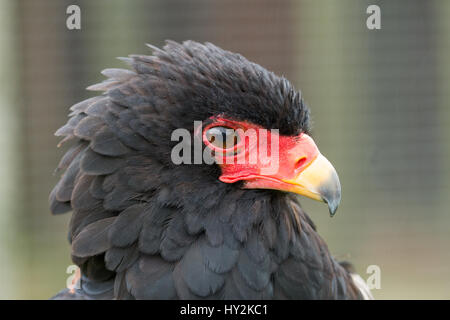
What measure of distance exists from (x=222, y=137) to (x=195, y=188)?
0.87 feet

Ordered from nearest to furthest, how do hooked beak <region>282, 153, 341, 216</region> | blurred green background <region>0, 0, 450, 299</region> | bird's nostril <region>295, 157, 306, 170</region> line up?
hooked beak <region>282, 153, 341, 216</region> → bird's nostril <region>295, 157, 306, 170</region> → blurred green background <region>0, 0, 450, 299</region>

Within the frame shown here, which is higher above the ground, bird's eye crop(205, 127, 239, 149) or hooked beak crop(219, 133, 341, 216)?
bird's eye crop(205, 127, 239, 149)

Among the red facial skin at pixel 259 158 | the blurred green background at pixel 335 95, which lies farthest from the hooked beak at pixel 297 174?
the blurred green background at pixel 335 95

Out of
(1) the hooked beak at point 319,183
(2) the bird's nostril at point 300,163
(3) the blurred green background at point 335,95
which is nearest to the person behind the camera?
(1) the hooked beak at point 319,183

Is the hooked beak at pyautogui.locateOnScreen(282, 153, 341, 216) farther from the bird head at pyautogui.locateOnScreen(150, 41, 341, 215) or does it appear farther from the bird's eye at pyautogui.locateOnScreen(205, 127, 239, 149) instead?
the bird's eye at pyautogui.locateOnScreen(205, 127, 239, 149)

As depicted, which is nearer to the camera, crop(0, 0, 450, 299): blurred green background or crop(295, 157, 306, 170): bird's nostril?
crop(295, 157, 306, 170): bird's nostril

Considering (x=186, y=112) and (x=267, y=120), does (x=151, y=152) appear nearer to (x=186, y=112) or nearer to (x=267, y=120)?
(x=186, y=112)

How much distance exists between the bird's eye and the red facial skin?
0.02m

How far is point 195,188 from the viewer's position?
2768 mm

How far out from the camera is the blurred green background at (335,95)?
23.3 feet

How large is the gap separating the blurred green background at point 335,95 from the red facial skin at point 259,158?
4441mm

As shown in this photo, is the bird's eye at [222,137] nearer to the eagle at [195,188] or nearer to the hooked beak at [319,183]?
the eagle at [195,188]

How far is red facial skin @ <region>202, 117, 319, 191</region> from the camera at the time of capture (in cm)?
281

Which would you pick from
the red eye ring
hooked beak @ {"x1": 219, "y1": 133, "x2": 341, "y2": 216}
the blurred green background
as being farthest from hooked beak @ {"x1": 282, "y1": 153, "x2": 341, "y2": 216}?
the blurred green background
